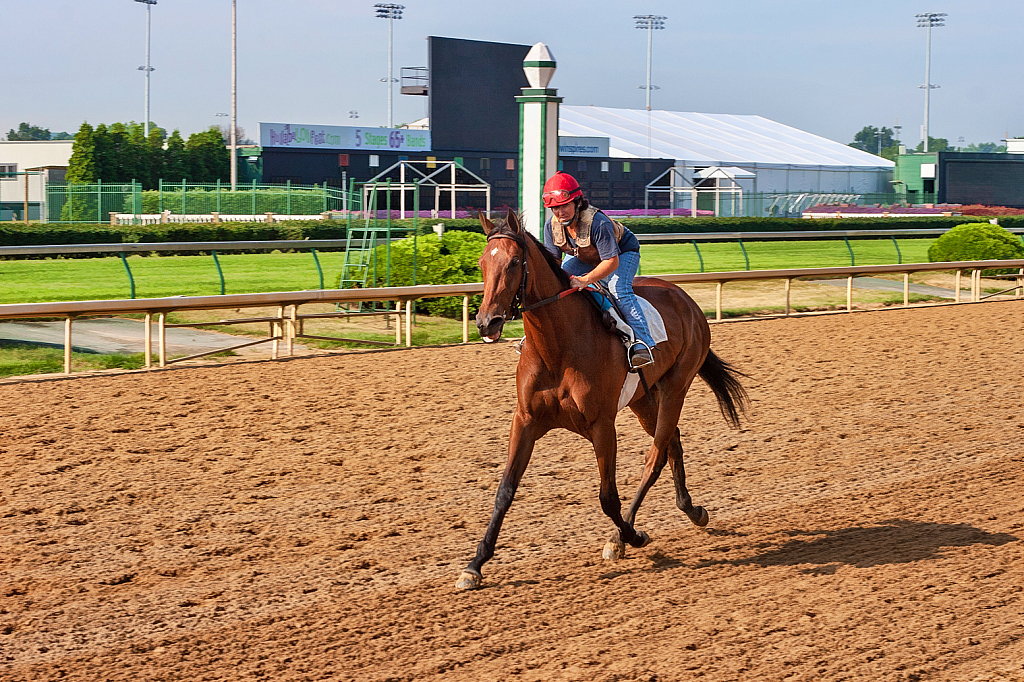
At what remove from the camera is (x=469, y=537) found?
18.7ft

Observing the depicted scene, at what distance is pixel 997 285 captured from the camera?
20266 mm

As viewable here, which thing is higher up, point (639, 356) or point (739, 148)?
point (739, 148)

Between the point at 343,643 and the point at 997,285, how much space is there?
62.1 ft

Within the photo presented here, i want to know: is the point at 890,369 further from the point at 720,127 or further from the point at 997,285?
the point at 720,127

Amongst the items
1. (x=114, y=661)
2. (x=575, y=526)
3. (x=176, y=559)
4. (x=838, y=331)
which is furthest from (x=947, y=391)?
(x=114, y=661)

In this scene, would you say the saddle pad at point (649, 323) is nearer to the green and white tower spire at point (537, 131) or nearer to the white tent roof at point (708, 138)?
the green and white tower spire at point (537, 131)

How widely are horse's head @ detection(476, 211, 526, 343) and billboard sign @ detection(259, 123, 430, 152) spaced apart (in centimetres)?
3659

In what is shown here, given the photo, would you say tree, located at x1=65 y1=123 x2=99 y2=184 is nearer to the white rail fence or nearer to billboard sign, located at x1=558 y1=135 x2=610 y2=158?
billboard sign, located at x1=558 y1=135 x2=610 y2=158

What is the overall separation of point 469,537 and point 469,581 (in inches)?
33.6

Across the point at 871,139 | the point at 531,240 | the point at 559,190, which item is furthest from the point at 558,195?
the point at 871,139

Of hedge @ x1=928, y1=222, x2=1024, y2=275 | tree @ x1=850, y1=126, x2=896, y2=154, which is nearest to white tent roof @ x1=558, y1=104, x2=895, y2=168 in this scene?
hedge @ x1=928, y1=222, x2=1024, y2=275

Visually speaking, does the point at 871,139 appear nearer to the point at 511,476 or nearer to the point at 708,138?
the point at 708,138

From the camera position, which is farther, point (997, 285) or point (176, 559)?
point (997, 285)

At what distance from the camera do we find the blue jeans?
557cm
